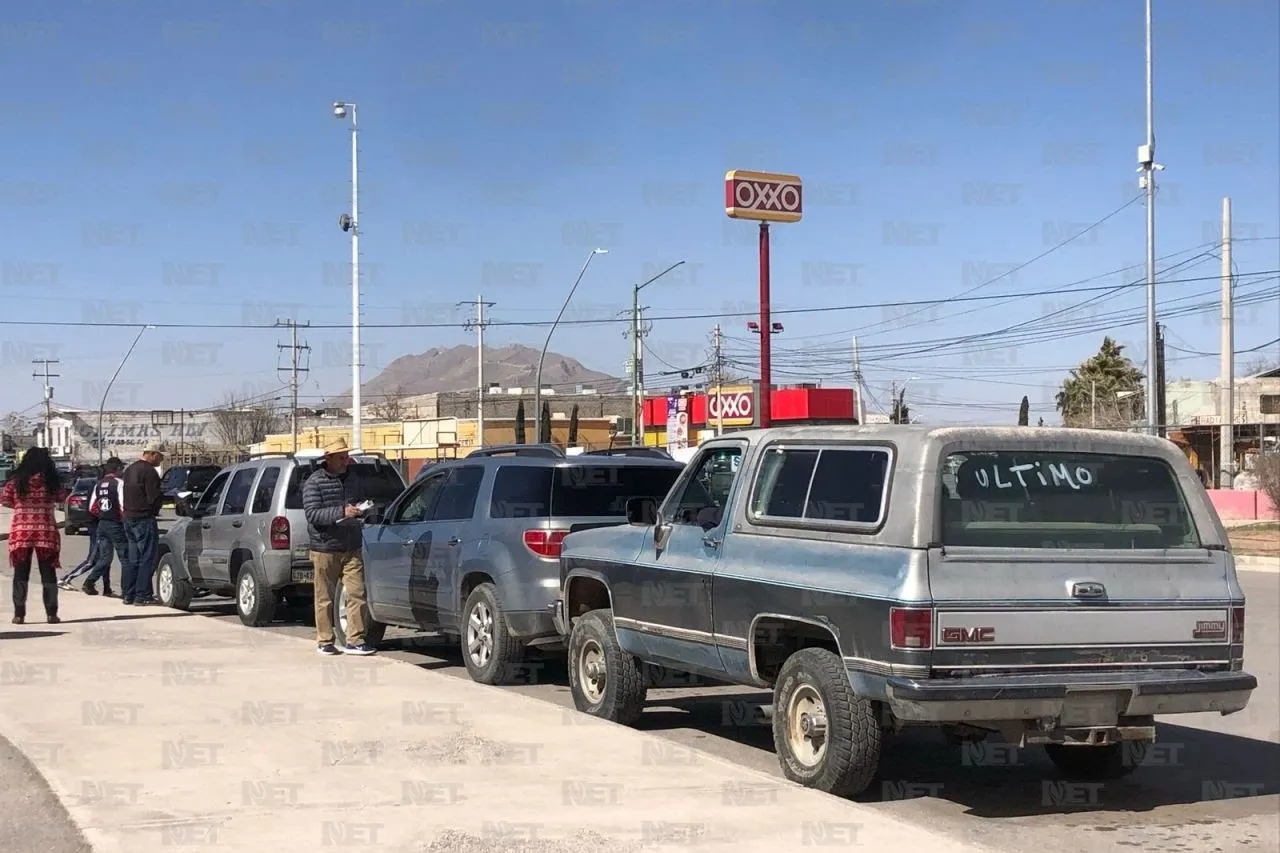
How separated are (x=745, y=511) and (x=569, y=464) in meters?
3.08

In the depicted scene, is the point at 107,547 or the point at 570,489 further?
the point at 107,547

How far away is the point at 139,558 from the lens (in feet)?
52.5

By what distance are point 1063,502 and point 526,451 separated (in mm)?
5627

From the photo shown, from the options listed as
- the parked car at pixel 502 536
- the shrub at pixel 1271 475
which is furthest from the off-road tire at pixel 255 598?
the shrub at pixel 1271 475

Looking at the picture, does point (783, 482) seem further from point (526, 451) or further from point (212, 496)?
point (212, 496)

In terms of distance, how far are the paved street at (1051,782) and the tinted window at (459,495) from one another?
1500mm

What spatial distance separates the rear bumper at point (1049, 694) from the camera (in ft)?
20.3

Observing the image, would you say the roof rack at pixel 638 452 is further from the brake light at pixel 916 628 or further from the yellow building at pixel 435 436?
the yellow building at pixel 435 436

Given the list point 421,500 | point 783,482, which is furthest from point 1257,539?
point 783,482

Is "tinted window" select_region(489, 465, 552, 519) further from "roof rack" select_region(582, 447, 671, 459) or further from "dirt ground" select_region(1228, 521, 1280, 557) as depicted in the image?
"dirt ground" select_region(1228, 521, 1280, 557)

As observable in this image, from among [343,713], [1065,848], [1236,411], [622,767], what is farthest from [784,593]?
[1236,411]

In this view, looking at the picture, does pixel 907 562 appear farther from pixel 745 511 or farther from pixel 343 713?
pixel 343 713

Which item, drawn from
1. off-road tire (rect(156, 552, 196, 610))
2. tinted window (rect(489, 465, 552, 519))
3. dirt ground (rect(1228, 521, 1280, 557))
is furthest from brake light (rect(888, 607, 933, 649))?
dirt ground (rect(1228, 521, 1280, 557))

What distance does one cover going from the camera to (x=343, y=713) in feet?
28.7
